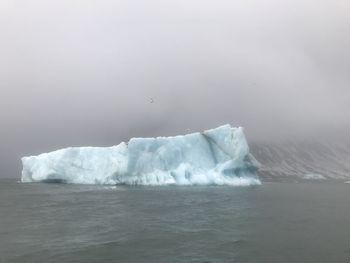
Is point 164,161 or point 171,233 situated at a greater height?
point 164,161

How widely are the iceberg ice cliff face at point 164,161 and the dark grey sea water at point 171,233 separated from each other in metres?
19.9

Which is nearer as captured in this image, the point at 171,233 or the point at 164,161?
the point at 171,233

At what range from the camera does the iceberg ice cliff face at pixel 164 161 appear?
169 ft

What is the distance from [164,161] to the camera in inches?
2060

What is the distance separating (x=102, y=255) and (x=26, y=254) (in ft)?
9.53

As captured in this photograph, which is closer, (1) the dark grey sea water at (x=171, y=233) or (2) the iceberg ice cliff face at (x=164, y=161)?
(1) the dark grey sea water at (x=171, y=233)

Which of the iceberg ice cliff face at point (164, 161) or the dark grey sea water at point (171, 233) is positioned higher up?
the iceberg ice cliff face at point (164, 161)

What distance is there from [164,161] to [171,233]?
105ft

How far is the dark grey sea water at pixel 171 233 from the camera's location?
52.3 ft

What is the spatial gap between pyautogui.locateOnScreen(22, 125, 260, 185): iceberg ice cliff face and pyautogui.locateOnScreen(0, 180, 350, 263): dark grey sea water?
19.9 meters

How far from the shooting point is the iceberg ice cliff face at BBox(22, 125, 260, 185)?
51.5 m

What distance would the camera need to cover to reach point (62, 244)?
17.6 metres

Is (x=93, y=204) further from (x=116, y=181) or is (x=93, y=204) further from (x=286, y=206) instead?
Answer: (x=116, y=181)

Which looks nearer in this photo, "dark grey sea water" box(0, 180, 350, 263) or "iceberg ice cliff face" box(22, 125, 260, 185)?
"dark grey sea water" box(0, 180, 350, 263)
